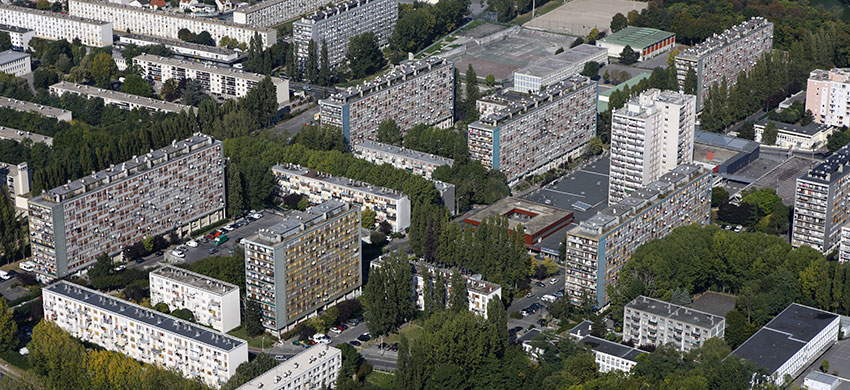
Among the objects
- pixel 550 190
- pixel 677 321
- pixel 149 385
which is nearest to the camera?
pixel 149 385

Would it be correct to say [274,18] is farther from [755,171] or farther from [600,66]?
[755,171]

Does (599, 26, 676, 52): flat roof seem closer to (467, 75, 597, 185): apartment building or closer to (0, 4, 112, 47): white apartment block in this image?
(467, 75, 597, 185): apartment building

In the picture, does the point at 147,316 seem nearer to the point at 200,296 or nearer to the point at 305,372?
the point at 200,296

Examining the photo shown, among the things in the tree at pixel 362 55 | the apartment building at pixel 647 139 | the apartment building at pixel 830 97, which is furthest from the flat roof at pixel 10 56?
the apartment building at pixel 830 97

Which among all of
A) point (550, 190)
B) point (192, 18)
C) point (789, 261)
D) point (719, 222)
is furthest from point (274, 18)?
point (789, 261)

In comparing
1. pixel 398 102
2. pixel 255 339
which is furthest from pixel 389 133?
pixel 255 339

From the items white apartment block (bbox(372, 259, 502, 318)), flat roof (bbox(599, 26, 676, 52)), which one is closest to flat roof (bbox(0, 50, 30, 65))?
flat roof (bbox(599, 26, 676, 52))

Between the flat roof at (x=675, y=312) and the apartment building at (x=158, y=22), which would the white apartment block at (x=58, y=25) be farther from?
the flat roof at (x=675, y=312)
